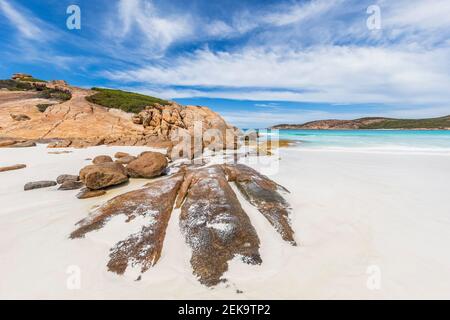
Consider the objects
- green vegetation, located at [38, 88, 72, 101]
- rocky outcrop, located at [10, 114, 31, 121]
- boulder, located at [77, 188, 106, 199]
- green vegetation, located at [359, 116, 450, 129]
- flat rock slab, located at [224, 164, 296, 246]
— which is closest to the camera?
flat rock slab, located at [224, 164, 296, 246]

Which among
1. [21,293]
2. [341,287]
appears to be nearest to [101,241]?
[21,293]

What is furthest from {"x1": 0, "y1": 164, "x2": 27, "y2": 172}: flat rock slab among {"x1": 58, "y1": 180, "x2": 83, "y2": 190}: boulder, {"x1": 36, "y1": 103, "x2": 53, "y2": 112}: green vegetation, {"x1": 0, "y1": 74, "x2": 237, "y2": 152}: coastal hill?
{"x1": 36, "y1": 103, "x2": 53, "y2": 112}: green vegetation

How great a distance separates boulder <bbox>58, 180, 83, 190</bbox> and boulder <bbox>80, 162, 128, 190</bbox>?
0.46m

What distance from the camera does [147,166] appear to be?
824 centimetres

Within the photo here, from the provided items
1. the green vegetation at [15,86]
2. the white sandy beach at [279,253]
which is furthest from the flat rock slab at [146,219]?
the green vegetation at [15,86]

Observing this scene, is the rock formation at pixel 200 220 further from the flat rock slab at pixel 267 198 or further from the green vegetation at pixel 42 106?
the green vegetation at pixel 42 106

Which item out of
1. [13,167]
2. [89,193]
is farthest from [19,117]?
[89,193]

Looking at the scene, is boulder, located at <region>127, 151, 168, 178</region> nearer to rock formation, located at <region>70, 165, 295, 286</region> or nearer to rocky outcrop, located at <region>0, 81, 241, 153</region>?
rock formation, located at <region>70, 165, 295, 286</region>

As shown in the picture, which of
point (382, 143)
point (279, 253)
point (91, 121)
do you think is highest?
point (91, 121)

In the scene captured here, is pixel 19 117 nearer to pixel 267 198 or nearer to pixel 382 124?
pixel 267 198

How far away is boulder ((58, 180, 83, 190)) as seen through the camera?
7070 millimetres

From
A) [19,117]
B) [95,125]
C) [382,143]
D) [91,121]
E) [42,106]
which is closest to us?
[19,117]

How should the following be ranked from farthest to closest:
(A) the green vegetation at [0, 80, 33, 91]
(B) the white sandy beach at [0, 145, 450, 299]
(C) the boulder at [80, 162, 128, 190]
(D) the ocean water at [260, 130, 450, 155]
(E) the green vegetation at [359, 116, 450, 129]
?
(E) the green vegetation at [359, 116, 450, 129], (A) the green vegetation at [0, 80, 33, 91], (D) the ocean water at [260, 130, 450, 155], (C) the boulder at [80, 162, 128, 190], (B) the white sandy beach at [0, 145, 450, 299]

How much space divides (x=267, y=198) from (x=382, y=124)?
130m
